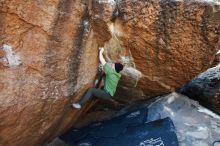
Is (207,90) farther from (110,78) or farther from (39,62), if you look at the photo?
(39,62)

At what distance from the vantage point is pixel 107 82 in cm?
546

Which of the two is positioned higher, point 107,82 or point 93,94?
point 107,82

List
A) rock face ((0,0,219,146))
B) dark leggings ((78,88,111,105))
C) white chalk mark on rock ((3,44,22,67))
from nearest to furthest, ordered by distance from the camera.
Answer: white chalk mark on rock ((3,44,22,67)), rock face ((0,0,219,146)), dark leggings ((78,88,111,105))

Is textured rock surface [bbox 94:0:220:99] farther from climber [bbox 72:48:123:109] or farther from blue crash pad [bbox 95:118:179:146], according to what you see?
blue crash pad [bbox 95:118:179:146]

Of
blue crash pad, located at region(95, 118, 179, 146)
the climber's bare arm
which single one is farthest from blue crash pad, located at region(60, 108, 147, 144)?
the climber's bare arm

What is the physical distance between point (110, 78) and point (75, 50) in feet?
3.02

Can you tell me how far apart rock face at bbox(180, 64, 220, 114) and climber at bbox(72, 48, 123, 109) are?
1808 millimetres

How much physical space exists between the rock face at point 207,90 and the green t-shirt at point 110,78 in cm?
178

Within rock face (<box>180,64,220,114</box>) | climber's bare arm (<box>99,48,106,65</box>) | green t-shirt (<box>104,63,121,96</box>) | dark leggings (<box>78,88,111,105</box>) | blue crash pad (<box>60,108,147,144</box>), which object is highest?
climber's bare arm (<box>99,48,106,65</box>)

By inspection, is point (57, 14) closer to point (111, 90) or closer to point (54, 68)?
point (54, 68)

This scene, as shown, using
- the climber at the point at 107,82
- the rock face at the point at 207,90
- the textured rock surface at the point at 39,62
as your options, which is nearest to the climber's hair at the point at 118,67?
the climber at the point at 107,82

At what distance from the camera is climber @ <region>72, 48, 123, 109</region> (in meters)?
5.30

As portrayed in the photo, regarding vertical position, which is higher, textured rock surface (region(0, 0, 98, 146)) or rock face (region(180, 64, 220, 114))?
textured rock surface (region(0, 0, 98, 146))

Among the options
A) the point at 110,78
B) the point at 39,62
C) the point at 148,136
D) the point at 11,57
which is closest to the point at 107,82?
the point at 110,78
